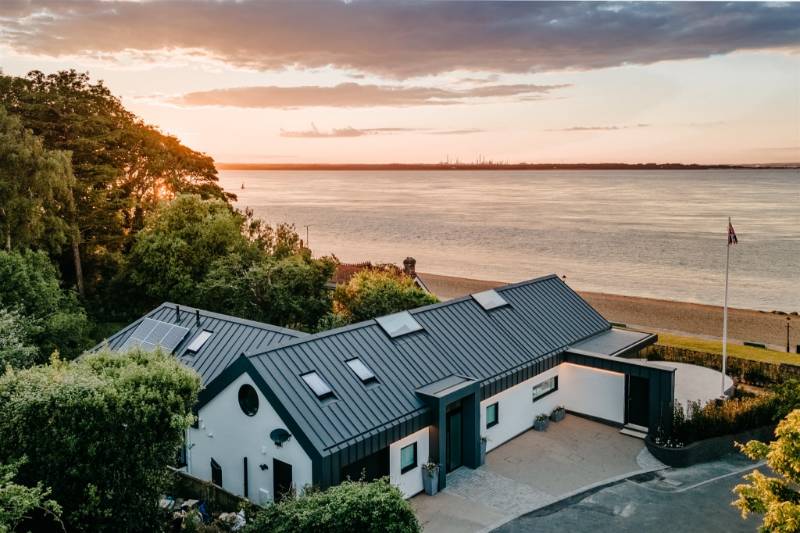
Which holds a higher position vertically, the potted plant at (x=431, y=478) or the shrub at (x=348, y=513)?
the shrub at (x=348, y=513)

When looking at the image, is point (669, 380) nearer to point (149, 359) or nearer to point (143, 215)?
A: point (149, 359)

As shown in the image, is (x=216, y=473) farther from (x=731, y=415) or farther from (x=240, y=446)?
(x=731, y=415)

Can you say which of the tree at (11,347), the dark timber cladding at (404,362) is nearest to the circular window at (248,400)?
the dark timber cladding at (404,362)

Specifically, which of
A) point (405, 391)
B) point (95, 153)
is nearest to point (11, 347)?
point (405, 391)

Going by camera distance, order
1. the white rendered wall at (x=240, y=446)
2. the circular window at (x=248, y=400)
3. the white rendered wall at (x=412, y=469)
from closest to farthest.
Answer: the white rendered wall at (x=240, y=446)
the circular window at (x=248, y=400)
the white rendered wall at (x=412, y=469)

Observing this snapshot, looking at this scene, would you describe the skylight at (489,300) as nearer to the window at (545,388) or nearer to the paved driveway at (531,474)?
the window at (545,388)

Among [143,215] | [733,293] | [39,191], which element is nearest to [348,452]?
[39,191]
